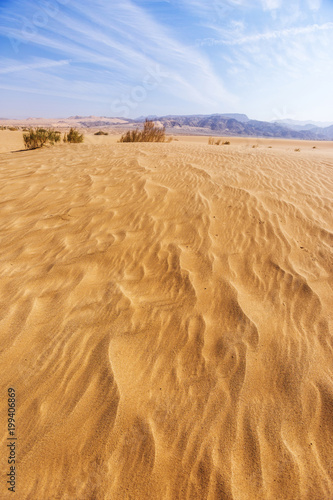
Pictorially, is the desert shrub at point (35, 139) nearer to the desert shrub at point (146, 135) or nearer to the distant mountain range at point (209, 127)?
the desert shrub at point (146, 135)

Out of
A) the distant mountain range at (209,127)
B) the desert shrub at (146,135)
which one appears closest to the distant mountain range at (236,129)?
the distant mountain range at (209,127)

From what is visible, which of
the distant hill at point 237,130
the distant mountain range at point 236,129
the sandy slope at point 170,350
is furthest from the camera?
the distant mountain range at point 236,129

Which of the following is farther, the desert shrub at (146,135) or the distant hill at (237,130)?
the distant hill at (237,130)

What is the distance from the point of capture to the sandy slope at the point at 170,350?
1286 millimetres

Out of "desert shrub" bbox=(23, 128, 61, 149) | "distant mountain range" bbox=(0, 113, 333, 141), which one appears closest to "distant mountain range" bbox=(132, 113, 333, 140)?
"distant mountain range" bbox=(0, 113, 333, 141)

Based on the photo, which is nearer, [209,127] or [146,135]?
[146,135]

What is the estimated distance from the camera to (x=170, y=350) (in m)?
1.82

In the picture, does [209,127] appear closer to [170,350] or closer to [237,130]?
[237,130]

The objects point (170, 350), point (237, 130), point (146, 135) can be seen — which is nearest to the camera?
point (170, 350)

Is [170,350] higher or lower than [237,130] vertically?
higher

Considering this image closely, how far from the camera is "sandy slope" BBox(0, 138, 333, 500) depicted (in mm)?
1286

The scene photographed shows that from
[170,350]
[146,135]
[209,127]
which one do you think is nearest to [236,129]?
[209,127]

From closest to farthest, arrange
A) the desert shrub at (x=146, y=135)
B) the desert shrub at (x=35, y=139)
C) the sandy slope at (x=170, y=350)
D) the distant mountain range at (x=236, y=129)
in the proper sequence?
the sandy slope at (x=170, y=350) → the desert shrub at (x=35, y=139) → the desert shrub at (x=146, y=135) → the distant mountain range at (x=236, y=129)

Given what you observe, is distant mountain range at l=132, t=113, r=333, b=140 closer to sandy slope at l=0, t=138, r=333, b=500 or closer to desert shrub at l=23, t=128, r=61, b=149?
desert shrub at l=23, t=128, r=61, b=149
